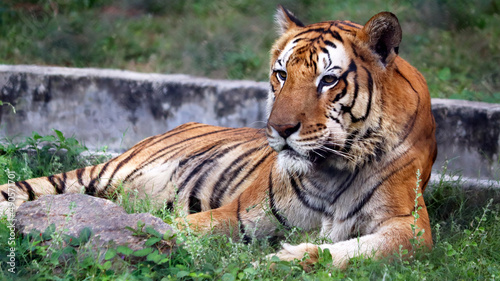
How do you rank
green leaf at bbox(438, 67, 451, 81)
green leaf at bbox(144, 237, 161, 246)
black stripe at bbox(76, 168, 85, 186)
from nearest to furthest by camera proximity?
green leaf at bbox(144, 237, 161, 246)
black stripe at bbox(76, 168, 85, 186)
green leaf at bbox(438, 67, 451, 81)

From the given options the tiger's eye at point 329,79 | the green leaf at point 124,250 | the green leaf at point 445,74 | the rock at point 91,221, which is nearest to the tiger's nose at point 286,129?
the tiger's eye at point 329,79

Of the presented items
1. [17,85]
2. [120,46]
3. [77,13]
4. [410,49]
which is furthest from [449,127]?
[77,13]

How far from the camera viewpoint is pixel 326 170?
2.57 m

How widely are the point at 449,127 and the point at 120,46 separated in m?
3.56

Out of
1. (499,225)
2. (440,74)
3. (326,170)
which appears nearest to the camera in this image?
(326,170)

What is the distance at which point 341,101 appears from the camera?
240 cm

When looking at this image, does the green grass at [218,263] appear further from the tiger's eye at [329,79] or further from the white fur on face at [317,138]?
the tiger's eye at [329,79]

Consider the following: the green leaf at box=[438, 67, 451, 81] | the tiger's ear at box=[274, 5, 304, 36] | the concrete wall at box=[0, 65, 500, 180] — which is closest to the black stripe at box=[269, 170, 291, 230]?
the tiger's ear at box=[274, 5, 304, 36]

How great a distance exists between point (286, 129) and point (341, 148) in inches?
10.2

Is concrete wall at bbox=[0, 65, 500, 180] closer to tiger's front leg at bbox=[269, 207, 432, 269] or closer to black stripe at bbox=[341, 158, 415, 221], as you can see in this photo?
black stripe at bbox=[341, 158, 415, 221]

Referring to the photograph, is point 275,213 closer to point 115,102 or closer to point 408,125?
point 408,125

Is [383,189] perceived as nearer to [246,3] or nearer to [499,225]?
[499,225]

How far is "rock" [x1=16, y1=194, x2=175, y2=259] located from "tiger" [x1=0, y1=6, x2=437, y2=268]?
1.08 feet

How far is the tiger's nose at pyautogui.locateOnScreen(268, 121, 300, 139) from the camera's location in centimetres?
233
